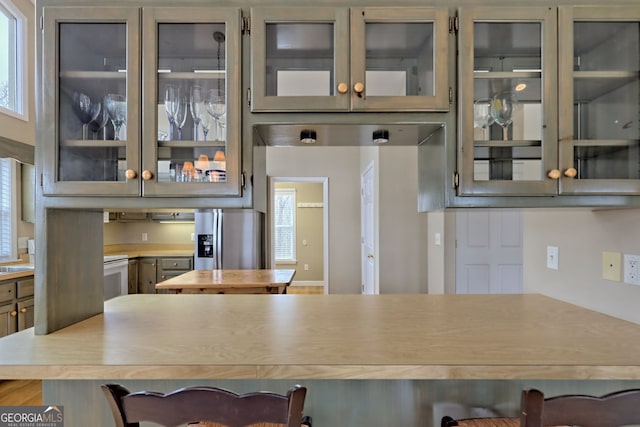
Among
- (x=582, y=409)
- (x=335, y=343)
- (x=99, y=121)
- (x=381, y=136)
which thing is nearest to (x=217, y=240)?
(x=99, y=121)

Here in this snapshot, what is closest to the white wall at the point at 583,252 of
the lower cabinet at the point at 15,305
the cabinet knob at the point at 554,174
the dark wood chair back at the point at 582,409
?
the cabinet knob at the point at 554,174

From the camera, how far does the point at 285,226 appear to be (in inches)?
285

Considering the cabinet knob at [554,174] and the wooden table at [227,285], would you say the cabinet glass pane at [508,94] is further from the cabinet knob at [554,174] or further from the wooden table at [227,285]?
the wooden table at [227,285]

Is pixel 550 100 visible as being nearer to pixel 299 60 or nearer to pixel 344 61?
pixel 344 61

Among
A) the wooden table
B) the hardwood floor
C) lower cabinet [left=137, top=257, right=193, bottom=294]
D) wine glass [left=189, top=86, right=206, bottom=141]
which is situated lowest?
the hardwood floor

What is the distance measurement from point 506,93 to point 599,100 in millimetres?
327

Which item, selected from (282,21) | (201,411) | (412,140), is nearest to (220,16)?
(282,21)

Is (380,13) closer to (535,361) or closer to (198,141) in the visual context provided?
(198,141)

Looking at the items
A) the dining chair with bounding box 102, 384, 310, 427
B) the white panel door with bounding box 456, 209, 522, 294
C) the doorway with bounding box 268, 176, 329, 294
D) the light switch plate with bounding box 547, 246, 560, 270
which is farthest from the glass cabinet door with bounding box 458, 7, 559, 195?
the doorway with bounding box 268, 176, 329, 294

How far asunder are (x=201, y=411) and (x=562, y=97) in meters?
1.44

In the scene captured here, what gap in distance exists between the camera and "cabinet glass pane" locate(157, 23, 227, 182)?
115 cm

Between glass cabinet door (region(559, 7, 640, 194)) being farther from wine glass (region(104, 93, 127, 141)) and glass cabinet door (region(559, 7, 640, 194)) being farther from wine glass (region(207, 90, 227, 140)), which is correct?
wine glass (region(104, 93, 127, 141))

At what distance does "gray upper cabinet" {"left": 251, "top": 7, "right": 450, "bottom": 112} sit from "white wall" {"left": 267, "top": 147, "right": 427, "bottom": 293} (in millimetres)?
2956

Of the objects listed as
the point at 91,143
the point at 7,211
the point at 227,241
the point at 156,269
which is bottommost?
the point at 156,269
